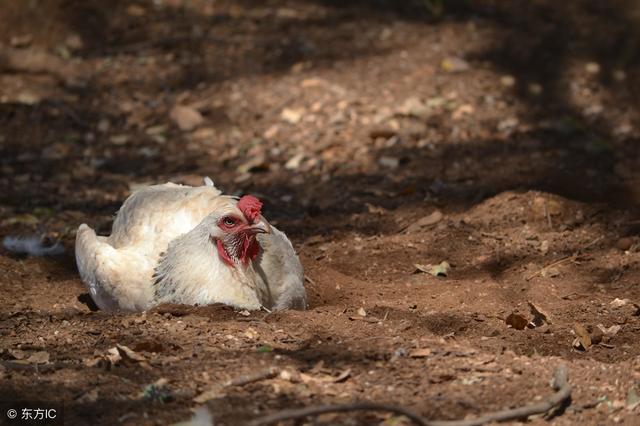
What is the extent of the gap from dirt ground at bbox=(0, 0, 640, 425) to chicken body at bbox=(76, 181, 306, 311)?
0.19 metres

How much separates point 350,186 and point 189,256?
2628 mm

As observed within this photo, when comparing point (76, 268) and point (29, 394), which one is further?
point (76, 268)

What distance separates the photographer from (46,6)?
33.9 ft

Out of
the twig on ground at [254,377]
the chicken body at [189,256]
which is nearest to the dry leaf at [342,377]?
the twig on ground at [254,377]

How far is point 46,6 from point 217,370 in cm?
735

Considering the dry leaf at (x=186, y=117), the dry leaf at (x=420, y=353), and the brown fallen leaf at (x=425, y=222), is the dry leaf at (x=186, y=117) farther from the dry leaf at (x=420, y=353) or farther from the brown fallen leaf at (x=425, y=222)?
the dry leaf at (x=420, y=353)

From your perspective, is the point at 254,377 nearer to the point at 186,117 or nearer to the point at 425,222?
the point at 425,222

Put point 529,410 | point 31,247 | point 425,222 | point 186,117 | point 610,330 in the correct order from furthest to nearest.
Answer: point 186,117 → point 425,222 → point 31,247 → point 610,330 → point 529,410

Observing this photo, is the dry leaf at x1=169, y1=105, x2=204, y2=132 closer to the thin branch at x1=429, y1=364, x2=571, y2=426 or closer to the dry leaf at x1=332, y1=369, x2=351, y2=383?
the dry leaf at x1=332, y1=369, x2=351, y2=383

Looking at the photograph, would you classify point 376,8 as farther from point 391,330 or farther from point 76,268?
point 391,330

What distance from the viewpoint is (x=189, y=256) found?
5.00 m

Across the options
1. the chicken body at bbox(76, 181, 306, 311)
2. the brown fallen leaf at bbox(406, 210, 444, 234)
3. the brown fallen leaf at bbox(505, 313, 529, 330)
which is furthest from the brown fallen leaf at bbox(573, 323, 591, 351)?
the brown fallen leaf at bbox(406, 210, 444, 234)

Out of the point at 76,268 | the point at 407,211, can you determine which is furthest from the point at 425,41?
the point at 76,268

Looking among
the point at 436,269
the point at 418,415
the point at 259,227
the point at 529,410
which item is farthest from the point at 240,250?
the point at 529,410
